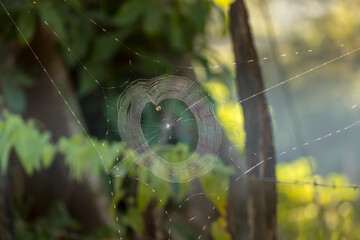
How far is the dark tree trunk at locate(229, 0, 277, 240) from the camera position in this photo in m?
0.87

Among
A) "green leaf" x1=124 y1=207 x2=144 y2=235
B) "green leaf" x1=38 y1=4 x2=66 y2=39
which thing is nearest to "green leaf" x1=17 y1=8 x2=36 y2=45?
"green leaf" x1=38 y1=4 x2=66 y2=39

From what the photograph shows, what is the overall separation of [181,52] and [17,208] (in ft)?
2.22

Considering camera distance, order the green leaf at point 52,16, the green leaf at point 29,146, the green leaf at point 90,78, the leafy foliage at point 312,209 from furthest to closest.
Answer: the green leaf at point 90,78 < the green leaf at point 52,16 < the green leaf at point 29,146 < the leafy foliage at point 312,209

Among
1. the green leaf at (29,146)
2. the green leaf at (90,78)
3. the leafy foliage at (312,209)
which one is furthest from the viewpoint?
the green leaf at (90,78)

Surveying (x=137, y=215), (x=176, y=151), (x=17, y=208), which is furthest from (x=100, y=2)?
(x=176, y=151)

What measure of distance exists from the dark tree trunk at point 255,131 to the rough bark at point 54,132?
39.0 inches

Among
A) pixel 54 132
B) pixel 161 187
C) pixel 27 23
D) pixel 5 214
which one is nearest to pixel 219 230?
pixel 161 187

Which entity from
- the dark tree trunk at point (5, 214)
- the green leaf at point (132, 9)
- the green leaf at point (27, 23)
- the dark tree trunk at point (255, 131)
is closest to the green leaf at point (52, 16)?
the green leaf at point (27, 23)

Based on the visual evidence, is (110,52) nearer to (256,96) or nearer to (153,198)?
(153,198)

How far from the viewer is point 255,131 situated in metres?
0.88

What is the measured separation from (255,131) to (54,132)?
1.11m

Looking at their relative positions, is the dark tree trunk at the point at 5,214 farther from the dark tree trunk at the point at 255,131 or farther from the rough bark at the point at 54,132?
the dark tree trunk at the point at 255,131

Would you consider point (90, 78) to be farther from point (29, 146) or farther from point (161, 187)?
point (161, 187)

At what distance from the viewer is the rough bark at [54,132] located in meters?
1.85
